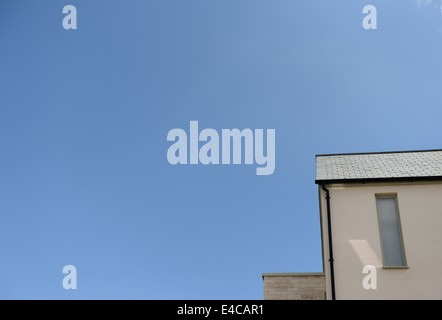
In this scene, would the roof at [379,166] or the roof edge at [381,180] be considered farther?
the roof at [379,166]

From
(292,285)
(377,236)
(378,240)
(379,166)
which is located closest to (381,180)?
(379,166)

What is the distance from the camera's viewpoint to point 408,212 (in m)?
13.1

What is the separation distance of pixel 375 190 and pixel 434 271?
302 centimetres

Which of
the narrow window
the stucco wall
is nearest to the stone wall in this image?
the stucco wall

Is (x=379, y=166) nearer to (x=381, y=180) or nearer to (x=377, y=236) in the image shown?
(x=381, y=180)

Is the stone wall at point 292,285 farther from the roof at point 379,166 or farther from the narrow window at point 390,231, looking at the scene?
the roof at point 379,166

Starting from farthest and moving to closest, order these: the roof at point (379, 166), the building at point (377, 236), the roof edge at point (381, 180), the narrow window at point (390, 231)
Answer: the roof at point (379, 166) < the roof edge at point (381, 180) < the narrow window at point (390, 231) < the building at point (377, 236)

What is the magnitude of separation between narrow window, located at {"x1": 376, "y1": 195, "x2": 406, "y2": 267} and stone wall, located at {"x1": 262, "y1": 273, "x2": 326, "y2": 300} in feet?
7.75

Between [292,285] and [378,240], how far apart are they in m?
3.36

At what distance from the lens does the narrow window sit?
496 inches

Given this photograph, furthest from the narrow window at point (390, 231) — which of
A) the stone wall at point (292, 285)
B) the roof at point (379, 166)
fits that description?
the stone wall at point (292, 285)

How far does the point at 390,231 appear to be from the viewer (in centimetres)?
1302

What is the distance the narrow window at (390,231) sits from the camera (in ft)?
41.3
